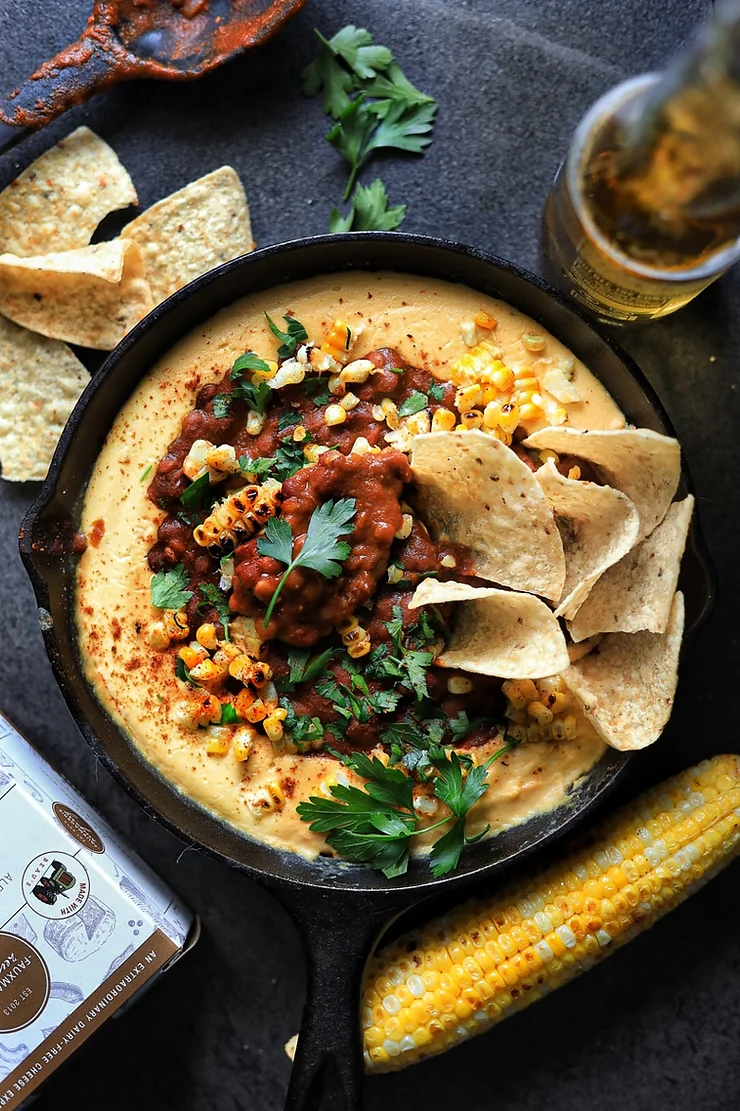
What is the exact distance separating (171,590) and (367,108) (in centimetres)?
144

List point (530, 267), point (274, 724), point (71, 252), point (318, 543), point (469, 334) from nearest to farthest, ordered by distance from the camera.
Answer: point (318, 543) < point (274, 724) < point (469, 334) < point (71, 252) < point (530, 267)

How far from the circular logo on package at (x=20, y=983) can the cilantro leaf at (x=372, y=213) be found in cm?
202

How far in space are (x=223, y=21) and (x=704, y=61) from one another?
4.56 ft

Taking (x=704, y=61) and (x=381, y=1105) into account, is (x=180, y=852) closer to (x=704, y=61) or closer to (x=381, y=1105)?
(x=381, y=1105)

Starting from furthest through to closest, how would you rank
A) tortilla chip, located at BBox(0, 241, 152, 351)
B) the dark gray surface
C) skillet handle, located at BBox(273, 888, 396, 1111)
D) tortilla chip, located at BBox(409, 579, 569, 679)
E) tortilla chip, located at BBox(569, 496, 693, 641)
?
1. the dark gray surface
2. tortilla chip, located at BBox(0, 241, 152, 351)
3. skillet handle, located at BBox(273, 888, 396, 1111)
4. tortilla chip, located at BBox(569, 496, 693, 641)
5. tortilla chip, located at BBox(409, 579, 569, 679)

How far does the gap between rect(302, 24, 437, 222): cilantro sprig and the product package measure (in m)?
1.74

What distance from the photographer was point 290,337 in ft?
8.06

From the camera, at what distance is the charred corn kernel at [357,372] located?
93.4 inches

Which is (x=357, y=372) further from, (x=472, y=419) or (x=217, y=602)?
(x=217, y=602)

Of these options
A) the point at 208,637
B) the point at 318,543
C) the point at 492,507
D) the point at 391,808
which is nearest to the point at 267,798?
the point at 391,808

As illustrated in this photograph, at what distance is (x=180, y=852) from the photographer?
2.77m

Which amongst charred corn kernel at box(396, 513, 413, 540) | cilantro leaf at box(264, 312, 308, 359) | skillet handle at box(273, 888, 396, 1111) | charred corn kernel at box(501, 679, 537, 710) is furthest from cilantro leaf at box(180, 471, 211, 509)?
skillet handle at box(273, 888, 396, 1111)

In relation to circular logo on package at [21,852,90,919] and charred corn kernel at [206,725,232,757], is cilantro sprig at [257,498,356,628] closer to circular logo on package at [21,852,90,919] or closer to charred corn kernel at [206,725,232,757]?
charred corn kernel at [206,725,232,757]

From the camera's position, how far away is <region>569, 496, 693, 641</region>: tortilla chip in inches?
89.7
